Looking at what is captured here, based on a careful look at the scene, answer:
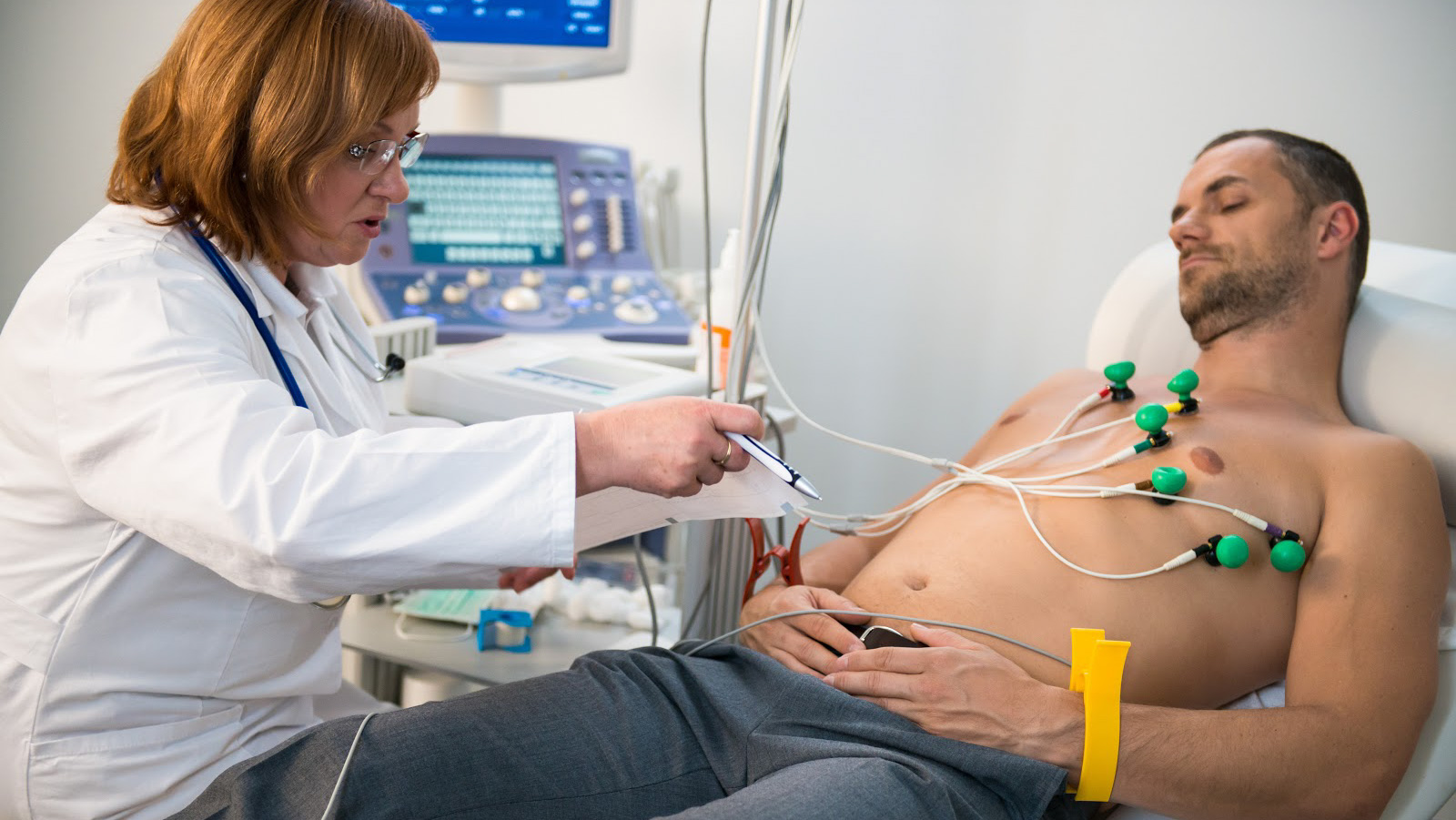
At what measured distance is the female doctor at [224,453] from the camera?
0.94m

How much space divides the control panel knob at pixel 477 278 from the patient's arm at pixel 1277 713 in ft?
3.55

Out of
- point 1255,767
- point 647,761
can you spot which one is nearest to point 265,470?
point 647,761

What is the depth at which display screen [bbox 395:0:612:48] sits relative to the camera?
216 cm

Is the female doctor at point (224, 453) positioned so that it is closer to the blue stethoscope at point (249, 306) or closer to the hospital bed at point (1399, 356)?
the blue stethoscope at point (249, 306)

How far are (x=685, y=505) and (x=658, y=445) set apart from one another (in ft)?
0.50

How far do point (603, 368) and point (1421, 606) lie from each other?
1031mm

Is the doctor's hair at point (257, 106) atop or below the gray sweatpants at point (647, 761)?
atop

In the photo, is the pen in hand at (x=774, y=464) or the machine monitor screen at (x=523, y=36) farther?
the machine monitor screen at (x=523, y=36)

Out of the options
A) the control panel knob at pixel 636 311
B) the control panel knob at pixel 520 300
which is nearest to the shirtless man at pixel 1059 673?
the control panel knob at pixel 636 311

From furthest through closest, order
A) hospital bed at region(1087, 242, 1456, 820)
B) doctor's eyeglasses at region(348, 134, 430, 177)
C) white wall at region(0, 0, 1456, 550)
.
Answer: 1. white wall at region(0, 0, 1456, 550)
2. hospital bed at region(1087, 242, 1456, 820)
3. doctor's eyeglasses at region(348, 134, 430, 177)

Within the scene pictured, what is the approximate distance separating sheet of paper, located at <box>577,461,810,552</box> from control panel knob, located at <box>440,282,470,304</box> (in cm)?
93

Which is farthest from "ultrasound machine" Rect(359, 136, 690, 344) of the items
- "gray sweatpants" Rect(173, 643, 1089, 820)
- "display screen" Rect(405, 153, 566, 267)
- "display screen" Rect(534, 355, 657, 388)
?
"gray sweatpants" Rect(173, 643, 1089, 820)

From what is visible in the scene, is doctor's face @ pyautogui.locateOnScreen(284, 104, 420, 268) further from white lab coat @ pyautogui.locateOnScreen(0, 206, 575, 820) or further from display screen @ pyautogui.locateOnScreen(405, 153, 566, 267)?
display screen @ pyautogui.locateOnScreen(405, 153, 566, 267)

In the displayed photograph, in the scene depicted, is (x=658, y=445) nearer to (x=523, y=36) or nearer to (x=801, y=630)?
(x=801, y=630)
